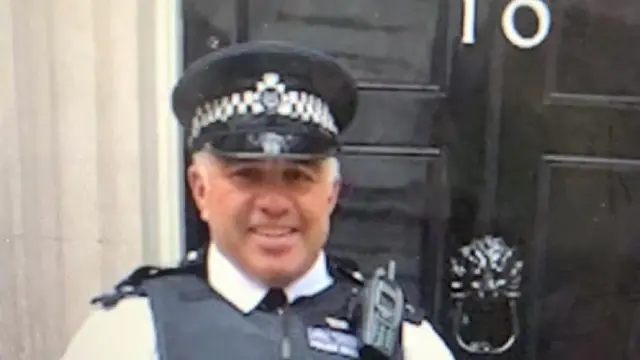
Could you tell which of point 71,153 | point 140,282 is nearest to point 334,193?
point 140,282

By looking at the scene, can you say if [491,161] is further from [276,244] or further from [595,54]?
[276,244]

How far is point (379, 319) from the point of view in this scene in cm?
114

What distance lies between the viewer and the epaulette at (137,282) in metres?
1.17

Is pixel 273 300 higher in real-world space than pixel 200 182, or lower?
lower

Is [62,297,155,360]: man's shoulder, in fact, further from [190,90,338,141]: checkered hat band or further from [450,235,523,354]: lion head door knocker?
[450,235,523,354]: lion head door knocker

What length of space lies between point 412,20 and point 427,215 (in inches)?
12.6

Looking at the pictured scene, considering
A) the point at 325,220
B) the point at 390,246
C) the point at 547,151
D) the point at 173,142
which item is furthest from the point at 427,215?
the point at 325,220

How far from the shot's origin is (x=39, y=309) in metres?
1.54

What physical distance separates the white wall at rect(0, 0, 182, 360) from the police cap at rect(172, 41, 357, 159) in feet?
1.20

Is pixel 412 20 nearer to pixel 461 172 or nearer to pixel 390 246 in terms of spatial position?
pixel 461 172

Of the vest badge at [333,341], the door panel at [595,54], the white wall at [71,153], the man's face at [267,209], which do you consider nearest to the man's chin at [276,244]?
the man's face at [267,209]

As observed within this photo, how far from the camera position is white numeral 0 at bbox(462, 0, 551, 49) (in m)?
1.62

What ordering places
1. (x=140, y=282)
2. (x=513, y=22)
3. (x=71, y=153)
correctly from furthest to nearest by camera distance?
(x=513, y=22) → (x=71, y=153) → (x=140, y=282)

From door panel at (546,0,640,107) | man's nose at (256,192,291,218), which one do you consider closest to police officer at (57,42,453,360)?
man's nose at (256,192,291,218)
